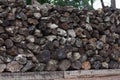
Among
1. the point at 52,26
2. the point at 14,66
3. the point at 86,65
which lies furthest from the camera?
the point at 86,65

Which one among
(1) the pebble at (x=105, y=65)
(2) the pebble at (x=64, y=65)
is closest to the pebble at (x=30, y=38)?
(2) the pebble at (x=64, y=65)

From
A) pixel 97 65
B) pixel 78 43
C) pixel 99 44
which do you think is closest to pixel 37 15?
pixel 78 43

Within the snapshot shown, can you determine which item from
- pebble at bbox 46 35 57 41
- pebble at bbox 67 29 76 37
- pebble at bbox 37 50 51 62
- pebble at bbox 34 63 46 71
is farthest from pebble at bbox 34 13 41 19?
pebble at bbox 34 63 46 71

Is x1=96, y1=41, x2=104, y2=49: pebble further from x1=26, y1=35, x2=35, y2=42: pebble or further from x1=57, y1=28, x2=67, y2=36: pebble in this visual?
x1=26, y1=35, x2=35, y2=42: pebble

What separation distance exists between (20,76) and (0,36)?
2.46 feet

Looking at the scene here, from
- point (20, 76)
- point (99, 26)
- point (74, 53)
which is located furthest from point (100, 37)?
point (20, 76)

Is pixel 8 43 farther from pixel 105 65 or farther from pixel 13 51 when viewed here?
pixel 105 65

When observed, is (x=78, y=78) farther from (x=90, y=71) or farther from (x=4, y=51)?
(x=4, y=51)

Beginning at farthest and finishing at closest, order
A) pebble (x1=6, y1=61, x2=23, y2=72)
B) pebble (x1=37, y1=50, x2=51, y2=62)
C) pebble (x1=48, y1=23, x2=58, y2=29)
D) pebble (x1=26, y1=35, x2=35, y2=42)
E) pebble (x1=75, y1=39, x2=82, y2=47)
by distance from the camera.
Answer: pebble (x1=75, y1=39, x2=82, y2=47) → pebble (x1=48, y1=23, x2=58, y2=29) → pebble (x1=37, y1=50, x2=51, y2=62) → pebble (x1=26, y1=35, x2=35, y2=42) → pebble (x1=6, y1=61, x2=23, y2=72)

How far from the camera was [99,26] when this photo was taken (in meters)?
7.27

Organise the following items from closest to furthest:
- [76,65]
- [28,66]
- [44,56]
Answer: [28,66], [44,56], [76,65]

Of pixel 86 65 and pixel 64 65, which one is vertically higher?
pixel 64 65

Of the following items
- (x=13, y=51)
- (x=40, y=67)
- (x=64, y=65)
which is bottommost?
(x=64, y=65)

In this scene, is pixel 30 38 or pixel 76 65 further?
pixel 76 65
